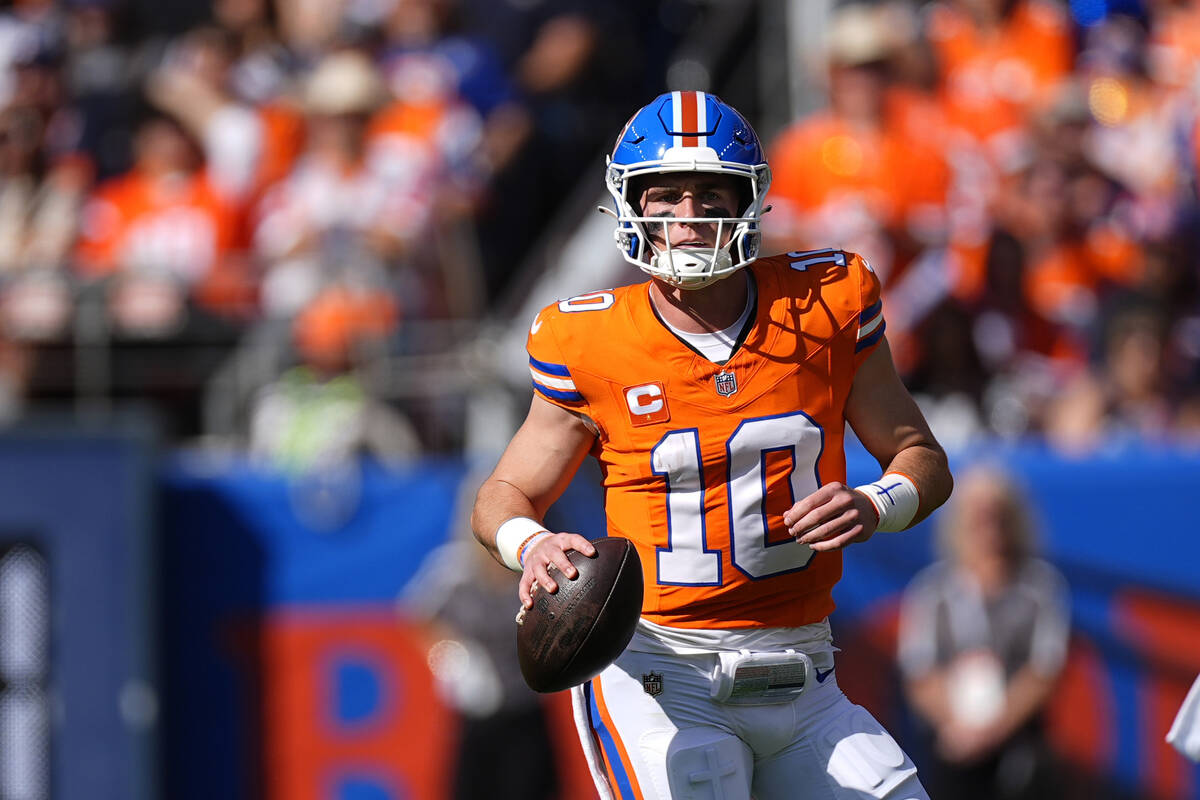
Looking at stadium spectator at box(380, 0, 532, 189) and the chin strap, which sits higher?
stadium spectator at box(380, 0, 532, 189)

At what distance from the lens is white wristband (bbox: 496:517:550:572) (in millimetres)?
3328

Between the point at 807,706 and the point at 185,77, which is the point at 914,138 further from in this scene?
the point at 807,706

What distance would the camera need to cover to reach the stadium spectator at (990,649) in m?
6.77

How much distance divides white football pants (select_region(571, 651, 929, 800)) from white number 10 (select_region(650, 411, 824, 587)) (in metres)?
0.21

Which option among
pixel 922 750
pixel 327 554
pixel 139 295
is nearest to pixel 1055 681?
pixel 922 750

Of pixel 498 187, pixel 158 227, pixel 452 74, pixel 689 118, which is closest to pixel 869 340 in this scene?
pixel 689 118

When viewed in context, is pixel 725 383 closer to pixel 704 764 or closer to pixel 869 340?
pixel 869 340

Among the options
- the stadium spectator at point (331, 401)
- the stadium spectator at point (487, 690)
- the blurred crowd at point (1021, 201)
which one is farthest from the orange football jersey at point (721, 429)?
the stadium spectator at point (331, 401)

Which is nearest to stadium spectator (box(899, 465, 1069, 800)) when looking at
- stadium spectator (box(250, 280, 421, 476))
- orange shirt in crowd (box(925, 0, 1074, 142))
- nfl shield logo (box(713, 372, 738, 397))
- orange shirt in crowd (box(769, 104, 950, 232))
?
orange shirt in crowd (box(769, 104, 950, 232))

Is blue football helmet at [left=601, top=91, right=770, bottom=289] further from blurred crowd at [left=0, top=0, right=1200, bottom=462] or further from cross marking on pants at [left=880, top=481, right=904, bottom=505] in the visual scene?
blurred crowd at [left=0, top=0, right=1200, bottom=462]

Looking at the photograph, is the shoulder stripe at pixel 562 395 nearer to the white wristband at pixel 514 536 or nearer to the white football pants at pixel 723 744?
the white wristband at pixel 514 536

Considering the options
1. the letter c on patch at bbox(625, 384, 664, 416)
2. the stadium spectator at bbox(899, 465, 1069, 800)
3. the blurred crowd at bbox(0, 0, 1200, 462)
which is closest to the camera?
the letter c on patch at bbox(625, 384, 664, 416)

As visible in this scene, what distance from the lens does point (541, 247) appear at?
880cm

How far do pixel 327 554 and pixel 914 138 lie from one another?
11.2 feet
